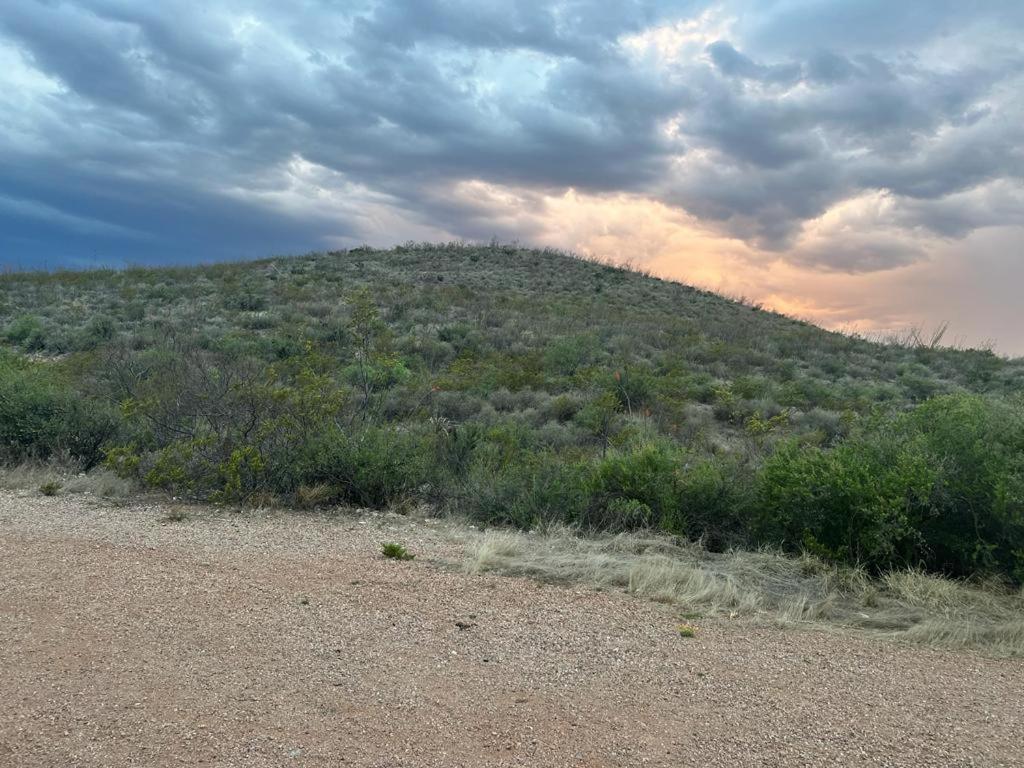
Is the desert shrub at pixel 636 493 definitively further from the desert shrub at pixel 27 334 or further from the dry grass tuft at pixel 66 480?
the desert shrub at pixel 27 334

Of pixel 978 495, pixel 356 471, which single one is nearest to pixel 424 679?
pixel 356 471

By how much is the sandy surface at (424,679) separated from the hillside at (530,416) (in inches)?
91.3

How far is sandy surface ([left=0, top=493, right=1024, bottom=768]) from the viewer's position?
3.75 m

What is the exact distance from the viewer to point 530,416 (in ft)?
50.2

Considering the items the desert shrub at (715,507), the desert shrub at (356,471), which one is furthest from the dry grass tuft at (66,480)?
the desert shrub at (715,507)

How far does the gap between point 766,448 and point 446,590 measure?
701cm

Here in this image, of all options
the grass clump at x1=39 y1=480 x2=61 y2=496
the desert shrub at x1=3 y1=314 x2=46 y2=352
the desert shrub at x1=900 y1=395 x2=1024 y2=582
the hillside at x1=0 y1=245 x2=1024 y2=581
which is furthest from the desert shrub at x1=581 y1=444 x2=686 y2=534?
the desert shrub at x1=3 y1=314 x2=46 y2=352

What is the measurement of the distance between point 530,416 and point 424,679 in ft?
35.8

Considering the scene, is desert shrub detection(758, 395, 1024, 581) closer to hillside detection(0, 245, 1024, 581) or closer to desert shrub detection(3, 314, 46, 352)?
hillside detection(0, 245, 1024, 581)

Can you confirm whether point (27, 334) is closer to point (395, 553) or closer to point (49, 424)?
point (49, 424)

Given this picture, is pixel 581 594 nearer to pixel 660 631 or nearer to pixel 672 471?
pixel 660 631

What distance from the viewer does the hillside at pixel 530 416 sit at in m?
7.56

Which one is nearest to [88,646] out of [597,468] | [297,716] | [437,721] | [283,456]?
[297,716]

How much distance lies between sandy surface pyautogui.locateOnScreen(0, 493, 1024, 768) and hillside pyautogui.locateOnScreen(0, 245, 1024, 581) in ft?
7.61
